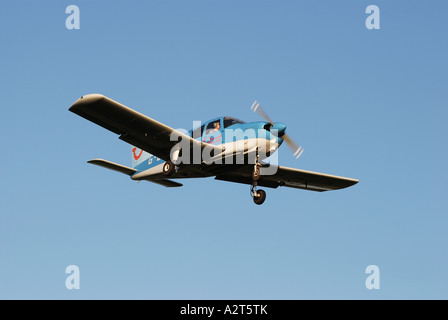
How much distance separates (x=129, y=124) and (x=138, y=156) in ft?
16.1

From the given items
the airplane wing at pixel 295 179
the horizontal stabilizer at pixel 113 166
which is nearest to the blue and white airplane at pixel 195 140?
the airplane wing at pixel 295 179

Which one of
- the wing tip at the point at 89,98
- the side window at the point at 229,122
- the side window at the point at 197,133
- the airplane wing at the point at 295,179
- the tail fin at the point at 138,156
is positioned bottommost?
the airplane wing at the point at 295,179

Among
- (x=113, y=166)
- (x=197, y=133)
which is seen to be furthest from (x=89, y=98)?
(x=113, y=166)

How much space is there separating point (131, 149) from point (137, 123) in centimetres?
557

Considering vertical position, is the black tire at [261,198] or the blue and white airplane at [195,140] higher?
the blue and white airplane at [195,140]

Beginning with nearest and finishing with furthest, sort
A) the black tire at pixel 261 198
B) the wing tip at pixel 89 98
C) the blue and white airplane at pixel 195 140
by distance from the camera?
the wing tip at pixel 89 98
the blue and white airplane at pixel 195 140
the black tire at pixel 261 198

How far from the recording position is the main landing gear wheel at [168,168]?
26.8 m

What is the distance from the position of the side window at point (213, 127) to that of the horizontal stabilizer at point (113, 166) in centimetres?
506

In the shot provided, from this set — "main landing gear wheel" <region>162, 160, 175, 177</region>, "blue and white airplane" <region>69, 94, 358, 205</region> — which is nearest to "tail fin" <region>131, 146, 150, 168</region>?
"blue and white airplane" <region>69, 94, 358, 205</region>

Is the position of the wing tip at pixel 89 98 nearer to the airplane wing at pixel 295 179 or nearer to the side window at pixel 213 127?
the side window at pixel 213 127

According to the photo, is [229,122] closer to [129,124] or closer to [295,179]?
[129,124]

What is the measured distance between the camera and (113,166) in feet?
96.5

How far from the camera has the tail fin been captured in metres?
29.4
